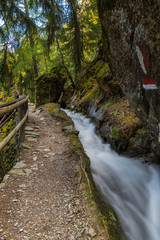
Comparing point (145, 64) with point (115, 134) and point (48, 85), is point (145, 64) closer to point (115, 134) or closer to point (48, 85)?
point (115, 134)

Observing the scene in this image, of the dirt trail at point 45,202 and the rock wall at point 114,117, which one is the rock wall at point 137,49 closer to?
the rock wall at point 114,117

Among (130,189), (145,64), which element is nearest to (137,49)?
(145,64)

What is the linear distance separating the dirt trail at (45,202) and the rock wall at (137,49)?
2.11m

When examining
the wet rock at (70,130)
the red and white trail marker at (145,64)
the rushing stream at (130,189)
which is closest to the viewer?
the red and white trail marker at (145,64)

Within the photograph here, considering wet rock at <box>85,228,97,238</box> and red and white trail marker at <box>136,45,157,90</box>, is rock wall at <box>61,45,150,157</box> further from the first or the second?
wet rock at <box>85,228,97,238</box>

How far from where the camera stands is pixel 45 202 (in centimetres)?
269

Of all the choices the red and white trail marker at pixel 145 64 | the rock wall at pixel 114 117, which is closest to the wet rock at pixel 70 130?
the rock wall at pixel 114 117

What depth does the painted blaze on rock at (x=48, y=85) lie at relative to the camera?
1152 cm

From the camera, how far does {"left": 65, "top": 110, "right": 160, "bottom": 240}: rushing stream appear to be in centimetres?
321

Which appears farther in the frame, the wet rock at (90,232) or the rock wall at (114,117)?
the rock wall at (114,117)

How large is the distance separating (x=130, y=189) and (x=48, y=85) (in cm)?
950

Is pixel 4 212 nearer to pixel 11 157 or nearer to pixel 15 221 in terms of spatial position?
pixel 15 221

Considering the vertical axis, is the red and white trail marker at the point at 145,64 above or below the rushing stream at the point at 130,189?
above

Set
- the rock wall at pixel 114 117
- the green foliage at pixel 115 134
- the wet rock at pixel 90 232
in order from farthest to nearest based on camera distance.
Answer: the green foliage at pixel 115 134 → the rock wall at pixel 114 117 → the wet rock at pixel 90 232
